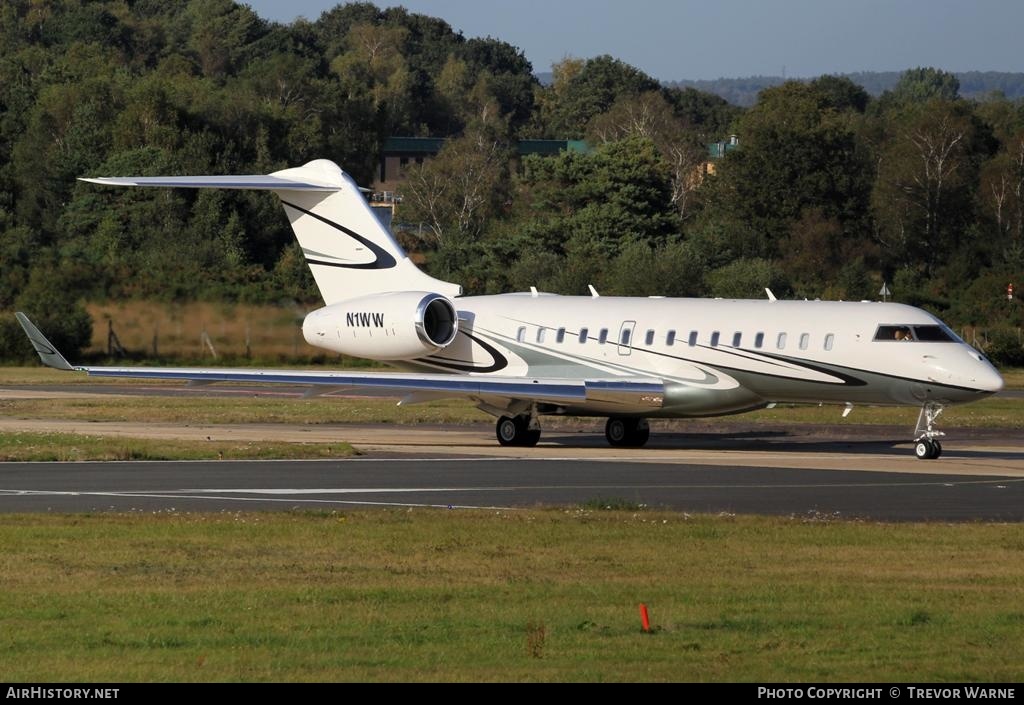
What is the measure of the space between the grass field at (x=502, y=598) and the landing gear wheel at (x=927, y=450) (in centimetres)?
892

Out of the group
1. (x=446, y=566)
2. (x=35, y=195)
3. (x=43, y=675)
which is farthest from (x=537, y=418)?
(x=35, y=195)

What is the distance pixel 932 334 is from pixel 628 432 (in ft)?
19.8

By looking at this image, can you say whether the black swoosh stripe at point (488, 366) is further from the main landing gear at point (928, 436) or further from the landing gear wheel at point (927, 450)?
the landing gear wheel at point (927, 450)

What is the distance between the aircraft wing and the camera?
27.7 m

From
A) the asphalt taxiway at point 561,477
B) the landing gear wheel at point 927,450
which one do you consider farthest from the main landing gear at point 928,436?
the asphalt taxiway at point 561,477

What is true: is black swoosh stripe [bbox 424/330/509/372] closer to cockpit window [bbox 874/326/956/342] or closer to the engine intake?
the engine intake

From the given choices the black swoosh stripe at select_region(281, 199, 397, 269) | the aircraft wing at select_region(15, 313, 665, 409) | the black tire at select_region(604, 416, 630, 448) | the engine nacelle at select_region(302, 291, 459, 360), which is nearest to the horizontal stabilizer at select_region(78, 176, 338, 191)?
the black swoosh stripe at select_region(281, 199, 397, 269)

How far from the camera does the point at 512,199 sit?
95312mm

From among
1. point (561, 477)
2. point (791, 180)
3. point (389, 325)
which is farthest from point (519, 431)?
point (791, 180)

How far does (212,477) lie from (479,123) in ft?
333

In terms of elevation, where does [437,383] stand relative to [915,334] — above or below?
below

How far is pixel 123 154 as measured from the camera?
7462cm

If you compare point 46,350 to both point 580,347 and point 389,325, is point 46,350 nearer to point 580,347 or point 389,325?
point 389,325

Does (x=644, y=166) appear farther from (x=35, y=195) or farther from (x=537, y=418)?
(x=537, y=418)
